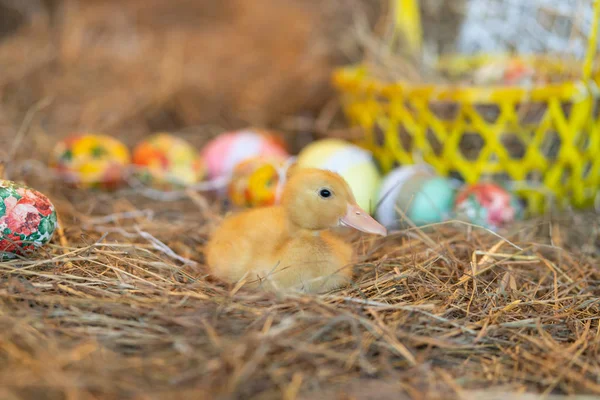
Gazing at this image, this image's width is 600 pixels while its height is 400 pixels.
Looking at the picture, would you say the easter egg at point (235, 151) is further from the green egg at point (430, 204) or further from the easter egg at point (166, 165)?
the green egg at point (430, 204)

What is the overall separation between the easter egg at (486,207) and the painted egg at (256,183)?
2.23 feet

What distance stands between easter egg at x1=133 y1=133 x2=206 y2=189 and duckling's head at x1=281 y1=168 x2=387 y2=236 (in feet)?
3.49

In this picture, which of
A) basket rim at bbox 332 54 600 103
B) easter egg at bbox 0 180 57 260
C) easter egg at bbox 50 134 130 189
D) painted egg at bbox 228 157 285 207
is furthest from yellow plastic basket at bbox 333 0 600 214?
easter egg at bbox 0 180 57 260

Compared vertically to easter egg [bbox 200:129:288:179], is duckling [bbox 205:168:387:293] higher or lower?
higher

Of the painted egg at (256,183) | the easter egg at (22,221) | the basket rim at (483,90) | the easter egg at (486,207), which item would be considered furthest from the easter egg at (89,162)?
the easter egg at (486,207)

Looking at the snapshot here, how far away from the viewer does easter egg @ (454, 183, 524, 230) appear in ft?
6.89

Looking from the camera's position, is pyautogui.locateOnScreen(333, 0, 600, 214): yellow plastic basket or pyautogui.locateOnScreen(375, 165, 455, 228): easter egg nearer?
pyautogui.locateOnScreen(375, 165, 455, 228): easter egg

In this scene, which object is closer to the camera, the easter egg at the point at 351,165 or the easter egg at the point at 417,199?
the easter egg at the point at 417,199

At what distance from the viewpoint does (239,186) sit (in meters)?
2.38

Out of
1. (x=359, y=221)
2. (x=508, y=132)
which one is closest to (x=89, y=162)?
(x=359, y=221)

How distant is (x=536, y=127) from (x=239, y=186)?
3.89 ft

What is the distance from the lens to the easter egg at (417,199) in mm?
2135

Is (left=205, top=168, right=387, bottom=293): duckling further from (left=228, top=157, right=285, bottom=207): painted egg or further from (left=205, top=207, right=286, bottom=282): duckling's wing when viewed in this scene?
(left=228, top=157, right=285, bottom=207): painted egg

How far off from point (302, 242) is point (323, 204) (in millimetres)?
131
